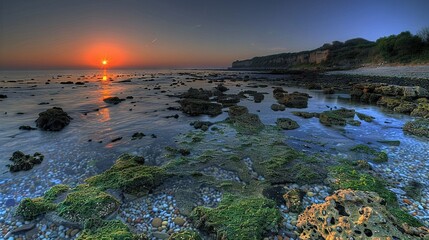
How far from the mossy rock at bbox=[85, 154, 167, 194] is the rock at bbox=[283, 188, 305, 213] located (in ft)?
14.4

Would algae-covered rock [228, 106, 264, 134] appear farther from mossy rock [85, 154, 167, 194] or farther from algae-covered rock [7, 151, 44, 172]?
algae-covered rock [7, 151, 44, 172]

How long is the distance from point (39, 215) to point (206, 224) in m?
4.67

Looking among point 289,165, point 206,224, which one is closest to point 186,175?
point 206,224

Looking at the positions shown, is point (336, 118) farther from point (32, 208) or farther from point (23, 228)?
point (23, 228)

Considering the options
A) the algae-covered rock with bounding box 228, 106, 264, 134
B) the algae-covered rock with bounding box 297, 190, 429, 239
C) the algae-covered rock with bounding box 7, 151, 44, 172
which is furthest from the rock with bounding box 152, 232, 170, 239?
the algae-covered rock with bounding box 228, 106, 264, 134

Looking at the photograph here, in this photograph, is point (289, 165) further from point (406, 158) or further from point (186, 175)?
point (406, 158)

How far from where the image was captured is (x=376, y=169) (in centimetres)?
894

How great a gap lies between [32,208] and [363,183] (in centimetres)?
1038

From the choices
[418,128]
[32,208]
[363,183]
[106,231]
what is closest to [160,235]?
[106,231]

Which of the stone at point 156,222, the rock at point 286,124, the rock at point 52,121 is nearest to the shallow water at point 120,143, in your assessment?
the rock at point 286,124

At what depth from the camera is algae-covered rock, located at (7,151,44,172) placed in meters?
9.04

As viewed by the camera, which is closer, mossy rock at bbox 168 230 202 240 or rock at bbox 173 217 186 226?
mossy rock at bbox 168 230 202 240

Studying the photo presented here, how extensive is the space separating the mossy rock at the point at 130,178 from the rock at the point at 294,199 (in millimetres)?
4397

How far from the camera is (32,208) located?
6.20 m
